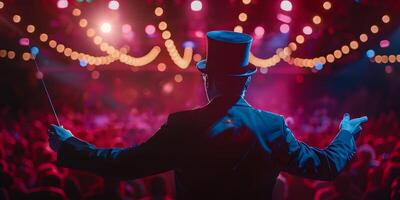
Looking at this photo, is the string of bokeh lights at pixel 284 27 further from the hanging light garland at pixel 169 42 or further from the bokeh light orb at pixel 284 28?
the hanging light garland at pixel 169 42

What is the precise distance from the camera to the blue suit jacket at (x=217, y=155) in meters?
1.91

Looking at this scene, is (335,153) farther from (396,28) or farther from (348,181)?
(396,28)

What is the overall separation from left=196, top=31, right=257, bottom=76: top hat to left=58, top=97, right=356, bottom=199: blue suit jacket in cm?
14

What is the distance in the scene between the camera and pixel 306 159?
1.96 metres

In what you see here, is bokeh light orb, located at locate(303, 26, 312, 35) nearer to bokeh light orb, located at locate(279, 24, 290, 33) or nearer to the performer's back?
bokeh light orb, located at locate(279, 24, 290, 33)

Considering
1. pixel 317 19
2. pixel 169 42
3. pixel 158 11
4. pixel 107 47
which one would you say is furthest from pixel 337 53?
pixel 107 47

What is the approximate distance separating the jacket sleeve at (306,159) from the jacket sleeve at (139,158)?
1.52ft

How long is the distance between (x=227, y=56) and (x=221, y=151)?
1.41 ft

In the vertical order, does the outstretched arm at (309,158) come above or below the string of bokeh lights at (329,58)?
above

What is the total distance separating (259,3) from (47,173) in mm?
10297

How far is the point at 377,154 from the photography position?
22.3ft

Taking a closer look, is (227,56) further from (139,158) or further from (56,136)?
(56,136)

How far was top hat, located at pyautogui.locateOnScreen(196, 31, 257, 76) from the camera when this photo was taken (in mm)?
2012

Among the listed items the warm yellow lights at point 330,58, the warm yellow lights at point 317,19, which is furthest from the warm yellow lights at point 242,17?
the warm yellow lights at point 330,58
